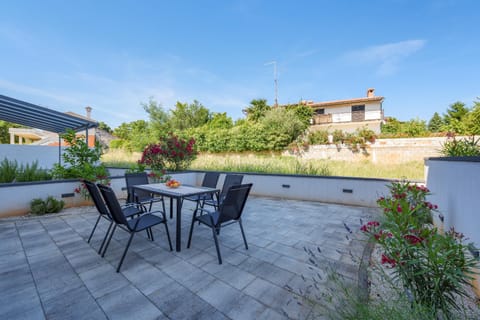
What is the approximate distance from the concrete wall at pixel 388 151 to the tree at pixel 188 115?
13.2 meters

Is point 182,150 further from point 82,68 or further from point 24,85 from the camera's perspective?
point 24,85

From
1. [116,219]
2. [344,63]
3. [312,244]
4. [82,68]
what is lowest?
[312,244]

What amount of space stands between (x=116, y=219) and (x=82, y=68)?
9.92 m

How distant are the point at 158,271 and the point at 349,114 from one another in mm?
18319

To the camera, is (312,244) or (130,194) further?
(130,194)

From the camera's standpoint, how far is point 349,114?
53.9 feet

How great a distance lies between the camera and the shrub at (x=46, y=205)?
11.9 ft

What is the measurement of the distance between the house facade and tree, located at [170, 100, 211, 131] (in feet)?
34.2

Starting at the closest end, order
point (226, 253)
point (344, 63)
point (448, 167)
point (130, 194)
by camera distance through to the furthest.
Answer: point (226, 253) → point (448, 167) → point (130, 194) → point (344, 63)

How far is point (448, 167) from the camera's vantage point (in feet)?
8.59

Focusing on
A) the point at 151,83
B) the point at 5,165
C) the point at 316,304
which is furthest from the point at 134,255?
the point at 151,83

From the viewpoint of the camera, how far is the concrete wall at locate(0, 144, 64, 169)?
8.16 m

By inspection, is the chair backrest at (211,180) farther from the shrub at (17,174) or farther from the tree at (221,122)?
the tree at (221,122)

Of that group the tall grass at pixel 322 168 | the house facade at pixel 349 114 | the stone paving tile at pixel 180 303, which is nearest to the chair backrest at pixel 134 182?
the stone paving tile at pixel 180 303
